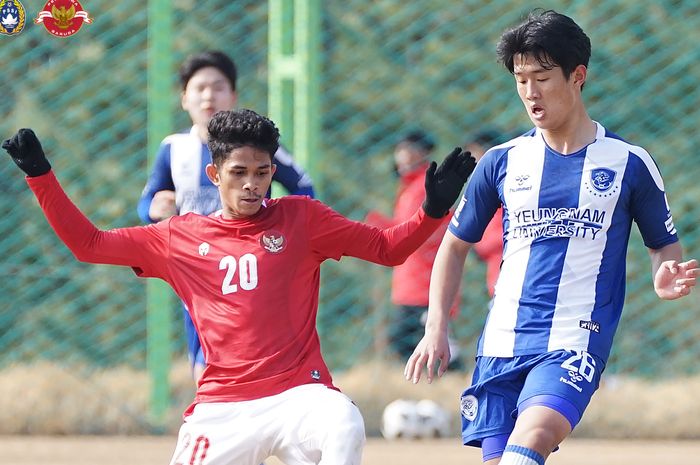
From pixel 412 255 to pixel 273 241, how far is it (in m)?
3.94

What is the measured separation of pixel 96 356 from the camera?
891 centimetres

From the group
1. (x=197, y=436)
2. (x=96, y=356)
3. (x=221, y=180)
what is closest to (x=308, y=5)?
(x=96, y=356)

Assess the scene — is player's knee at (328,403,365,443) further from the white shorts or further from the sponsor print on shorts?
the sponsor print on shorts

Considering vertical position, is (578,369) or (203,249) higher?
(203,249)

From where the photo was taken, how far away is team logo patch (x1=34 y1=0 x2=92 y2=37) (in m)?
5.39

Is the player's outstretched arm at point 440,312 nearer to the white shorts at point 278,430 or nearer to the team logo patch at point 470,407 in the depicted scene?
the team logo patch at point 470,407

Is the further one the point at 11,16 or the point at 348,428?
the point at 11,16

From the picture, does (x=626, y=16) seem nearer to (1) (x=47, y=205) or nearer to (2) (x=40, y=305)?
(2) (x=40, y=305)

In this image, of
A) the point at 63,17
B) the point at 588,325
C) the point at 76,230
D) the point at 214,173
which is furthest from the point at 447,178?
the point at 63,17

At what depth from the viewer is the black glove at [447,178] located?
4.37 m

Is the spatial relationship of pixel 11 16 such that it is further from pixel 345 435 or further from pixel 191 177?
pixel 345 435

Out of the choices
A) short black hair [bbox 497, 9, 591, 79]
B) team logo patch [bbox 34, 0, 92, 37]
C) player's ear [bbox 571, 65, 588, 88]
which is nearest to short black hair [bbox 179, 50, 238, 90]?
team logo patch [bbox 34, 0, 92, 37]

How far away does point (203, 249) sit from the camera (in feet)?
14.9

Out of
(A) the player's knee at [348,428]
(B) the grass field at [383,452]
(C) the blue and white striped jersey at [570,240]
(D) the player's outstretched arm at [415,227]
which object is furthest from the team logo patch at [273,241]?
(B) the grass field at [383,452]
